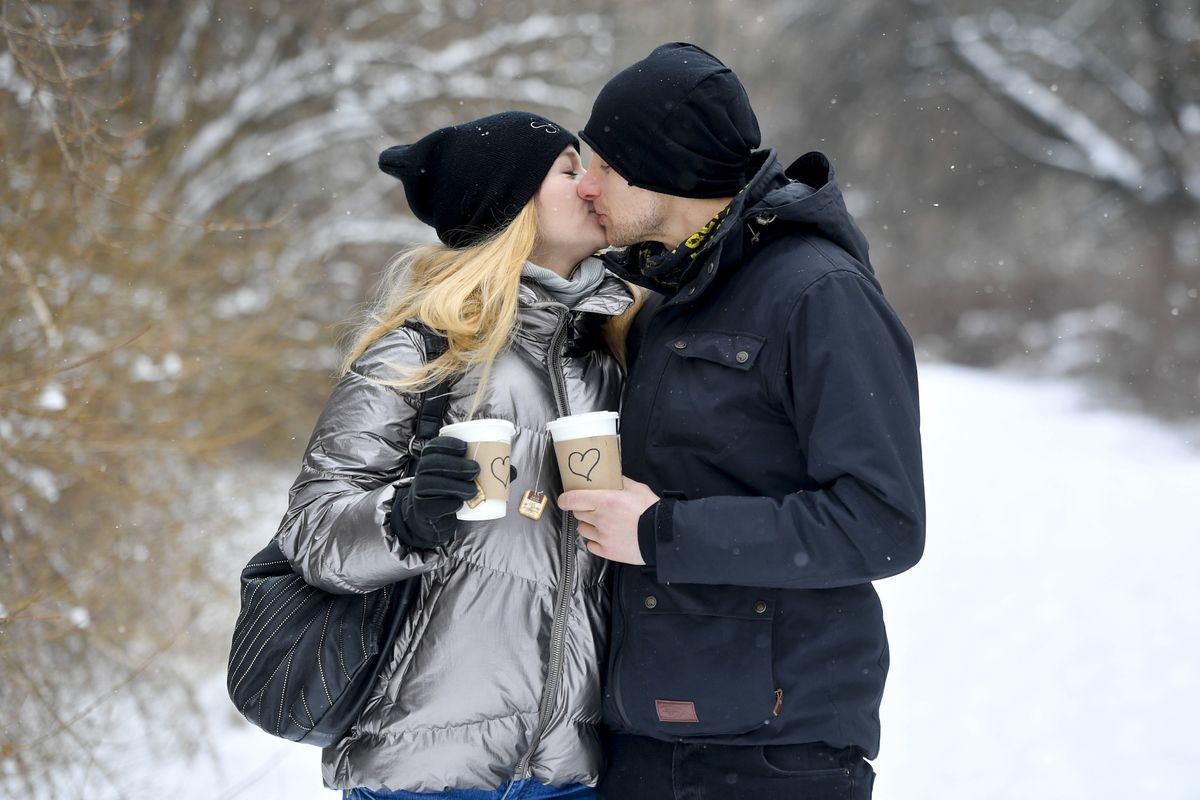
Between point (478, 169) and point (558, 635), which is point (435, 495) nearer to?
point (558, 635)

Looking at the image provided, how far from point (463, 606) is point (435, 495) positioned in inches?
14.0

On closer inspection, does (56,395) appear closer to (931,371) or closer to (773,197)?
(773,197)

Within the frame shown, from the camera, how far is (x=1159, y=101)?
15930mm

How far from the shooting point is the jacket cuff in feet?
6.37

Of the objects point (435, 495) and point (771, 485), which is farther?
point (771, 485)

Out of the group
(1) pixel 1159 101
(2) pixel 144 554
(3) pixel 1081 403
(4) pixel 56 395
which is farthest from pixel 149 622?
(1) pixel 1159 101

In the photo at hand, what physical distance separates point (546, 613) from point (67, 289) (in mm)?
3826

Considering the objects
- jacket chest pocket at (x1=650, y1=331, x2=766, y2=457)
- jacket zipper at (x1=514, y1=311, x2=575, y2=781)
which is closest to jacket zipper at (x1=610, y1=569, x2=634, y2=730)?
jacket zipper at (x1=514, y1=311, x2=575, y2=781)

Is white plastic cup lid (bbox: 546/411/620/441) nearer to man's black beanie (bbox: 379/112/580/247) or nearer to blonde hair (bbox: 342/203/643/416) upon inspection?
blonde hair (bbox: 342/203/643/416)

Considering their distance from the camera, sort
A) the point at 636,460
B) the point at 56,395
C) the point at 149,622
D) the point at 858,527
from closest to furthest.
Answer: the point at 858,527
the point at 636,460
the point at 56,395
the point at 149,622

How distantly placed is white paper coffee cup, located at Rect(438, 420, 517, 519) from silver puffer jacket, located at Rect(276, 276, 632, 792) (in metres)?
0.15

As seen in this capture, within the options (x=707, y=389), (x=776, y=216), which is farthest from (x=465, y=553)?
(x=776, y=216)

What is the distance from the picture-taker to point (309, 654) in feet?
6.59

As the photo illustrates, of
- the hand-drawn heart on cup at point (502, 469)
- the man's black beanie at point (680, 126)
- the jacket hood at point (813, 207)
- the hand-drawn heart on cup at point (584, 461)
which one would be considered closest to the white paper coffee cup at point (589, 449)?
the hand-drawn heart on cup at point (584, 461)
